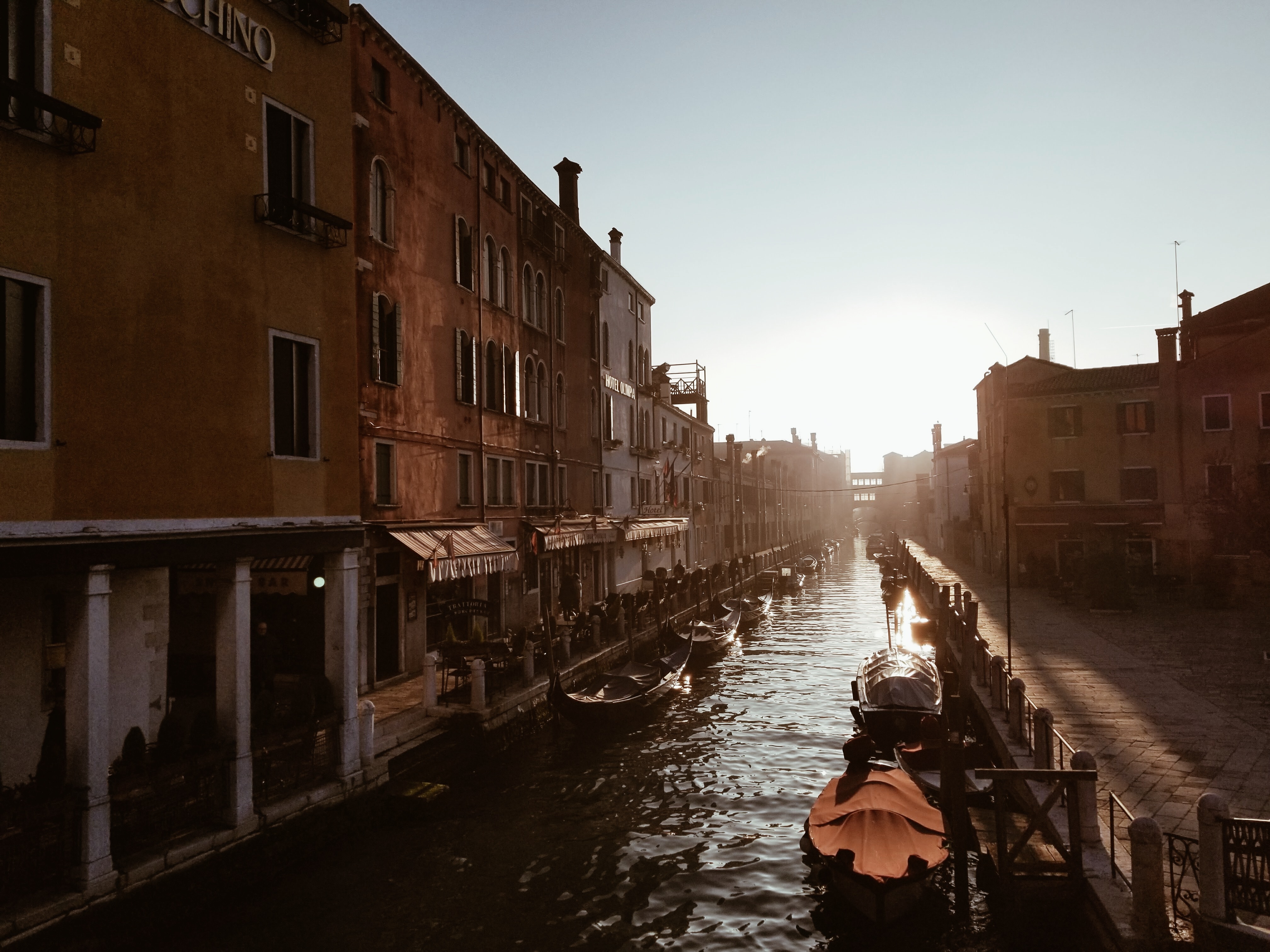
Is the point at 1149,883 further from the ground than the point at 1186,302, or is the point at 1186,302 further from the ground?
the point at 1186,302

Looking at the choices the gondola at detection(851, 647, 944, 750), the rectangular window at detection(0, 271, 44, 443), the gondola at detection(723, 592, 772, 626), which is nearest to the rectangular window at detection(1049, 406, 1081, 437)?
the gondola at detection(723, 592, 772, 626)

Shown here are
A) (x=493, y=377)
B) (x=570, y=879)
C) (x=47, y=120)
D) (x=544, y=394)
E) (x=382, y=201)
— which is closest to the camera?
(x=47, y=120)

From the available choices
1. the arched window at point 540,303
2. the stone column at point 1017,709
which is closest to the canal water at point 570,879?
the stone column at point 1017,709

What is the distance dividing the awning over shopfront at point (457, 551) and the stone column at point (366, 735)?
16.5 ft

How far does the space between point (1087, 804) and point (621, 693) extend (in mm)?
11225

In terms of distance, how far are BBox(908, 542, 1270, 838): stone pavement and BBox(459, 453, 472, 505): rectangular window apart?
44.7ft

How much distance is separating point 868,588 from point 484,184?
39.7m

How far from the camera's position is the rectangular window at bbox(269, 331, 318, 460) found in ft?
37.3

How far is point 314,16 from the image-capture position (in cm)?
1188

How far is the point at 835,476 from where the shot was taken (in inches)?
5561

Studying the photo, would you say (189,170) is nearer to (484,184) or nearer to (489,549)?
(489,549)

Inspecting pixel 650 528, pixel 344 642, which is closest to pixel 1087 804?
pixel 344 642

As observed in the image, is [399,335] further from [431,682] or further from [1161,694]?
[1161,694]

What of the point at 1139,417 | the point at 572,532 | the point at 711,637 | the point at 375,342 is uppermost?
the point at 375,342
